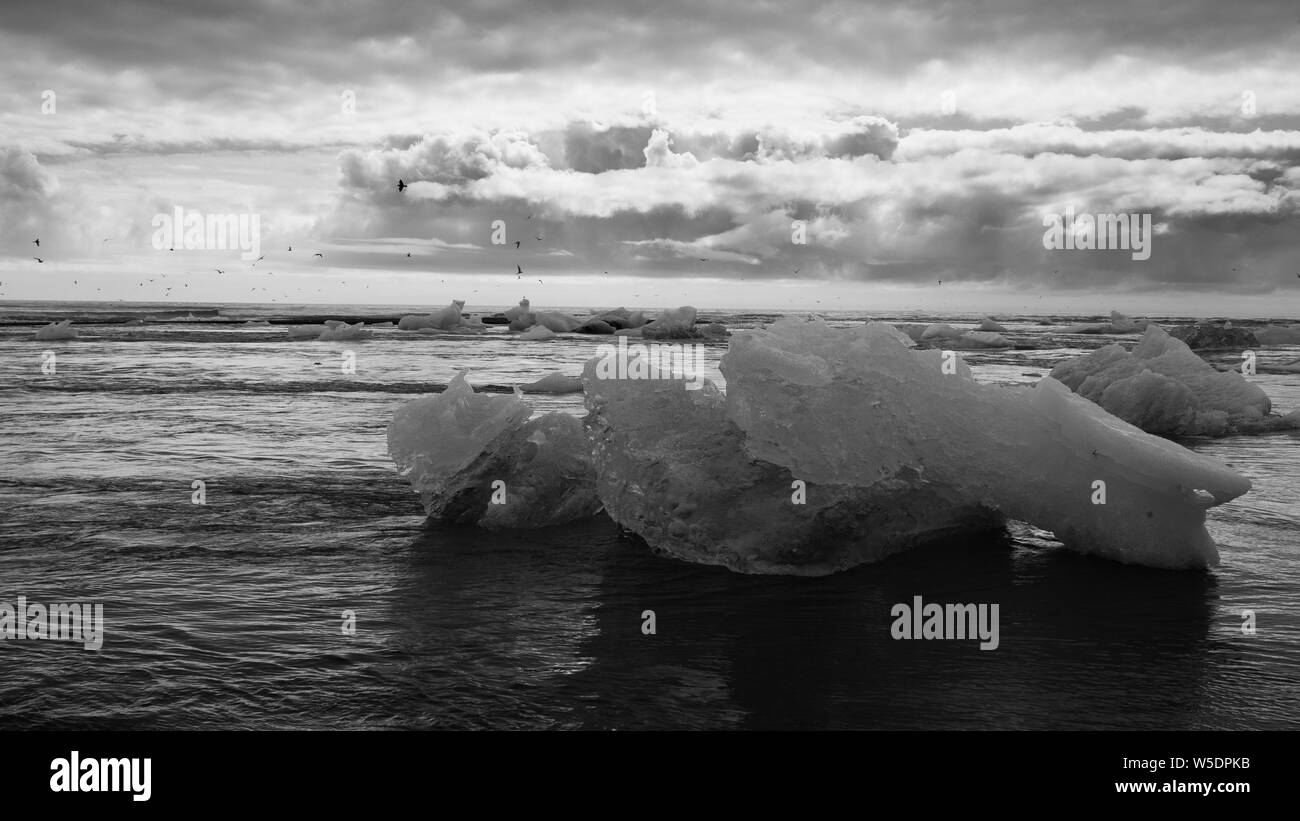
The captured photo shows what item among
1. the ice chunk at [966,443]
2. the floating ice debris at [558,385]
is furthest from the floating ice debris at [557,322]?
the ice chunk at [966,443]

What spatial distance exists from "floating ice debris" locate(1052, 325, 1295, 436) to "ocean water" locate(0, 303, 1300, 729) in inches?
131

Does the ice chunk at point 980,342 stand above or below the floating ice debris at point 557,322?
below

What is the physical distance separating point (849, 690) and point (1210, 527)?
5177 millimetres

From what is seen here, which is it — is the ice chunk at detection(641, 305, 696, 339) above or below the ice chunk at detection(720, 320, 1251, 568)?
above

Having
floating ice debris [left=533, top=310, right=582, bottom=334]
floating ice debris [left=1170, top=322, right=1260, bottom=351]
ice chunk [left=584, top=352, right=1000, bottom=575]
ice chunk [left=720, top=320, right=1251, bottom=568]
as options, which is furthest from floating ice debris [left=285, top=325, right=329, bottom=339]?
ice chunk [left=720, top=320, right=1251, bottom=568]

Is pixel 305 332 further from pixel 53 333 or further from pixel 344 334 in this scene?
pixel 53 333

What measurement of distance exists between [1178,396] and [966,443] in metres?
8.38

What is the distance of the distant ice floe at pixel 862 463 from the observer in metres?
7.05

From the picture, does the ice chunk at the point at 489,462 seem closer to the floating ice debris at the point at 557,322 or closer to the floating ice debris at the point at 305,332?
the floating ice debris at the point at 305,332

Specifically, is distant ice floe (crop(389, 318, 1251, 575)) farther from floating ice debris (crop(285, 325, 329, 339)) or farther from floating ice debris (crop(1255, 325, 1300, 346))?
floating ice debris (crop(1255, 325, 1300, 346))

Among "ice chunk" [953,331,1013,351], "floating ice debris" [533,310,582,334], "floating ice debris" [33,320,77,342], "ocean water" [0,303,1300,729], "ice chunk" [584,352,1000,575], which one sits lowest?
"ocean water" [0,303,1300,729]

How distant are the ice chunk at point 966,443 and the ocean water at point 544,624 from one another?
353mm

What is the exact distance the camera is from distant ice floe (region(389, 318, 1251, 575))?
23.1 ft
